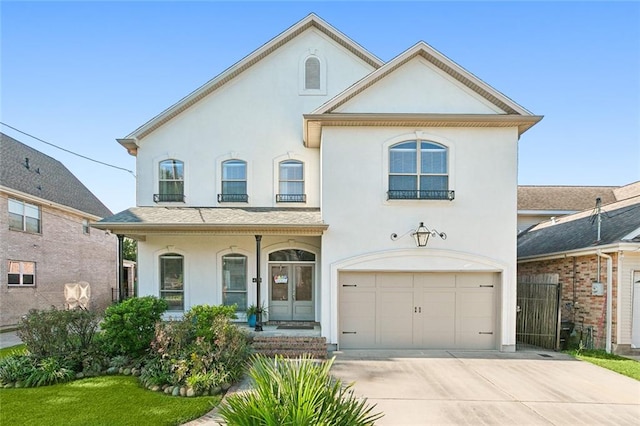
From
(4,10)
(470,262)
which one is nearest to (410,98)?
(470,262)

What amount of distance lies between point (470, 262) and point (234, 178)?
792 centimetres

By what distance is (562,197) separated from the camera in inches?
764

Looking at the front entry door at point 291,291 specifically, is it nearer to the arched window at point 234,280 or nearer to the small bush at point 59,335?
the arched window at point 234,280

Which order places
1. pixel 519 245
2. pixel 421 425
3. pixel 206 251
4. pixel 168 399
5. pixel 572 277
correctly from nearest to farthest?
pixel 421 425, pixel 168 399, pixel 572 277, pixel 206 251, pixel 519 245

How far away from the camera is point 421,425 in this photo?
5.45m

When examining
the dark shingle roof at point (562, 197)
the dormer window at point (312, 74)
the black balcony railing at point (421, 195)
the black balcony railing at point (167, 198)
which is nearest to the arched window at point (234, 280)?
the black balcony railing at point (167, 198)

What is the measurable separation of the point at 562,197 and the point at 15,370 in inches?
925

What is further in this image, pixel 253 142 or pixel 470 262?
pixel 253 142

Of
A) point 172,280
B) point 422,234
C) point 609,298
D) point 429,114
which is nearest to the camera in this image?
point 609,298

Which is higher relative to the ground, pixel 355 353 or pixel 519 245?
pixel 519 245

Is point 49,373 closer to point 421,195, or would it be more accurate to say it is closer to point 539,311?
point 421,195

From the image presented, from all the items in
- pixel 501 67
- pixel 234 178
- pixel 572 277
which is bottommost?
pixel 572 277

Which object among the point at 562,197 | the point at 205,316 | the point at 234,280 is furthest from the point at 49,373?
the point at 562,197

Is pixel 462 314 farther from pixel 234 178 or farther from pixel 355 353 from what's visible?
pixel 234 178
